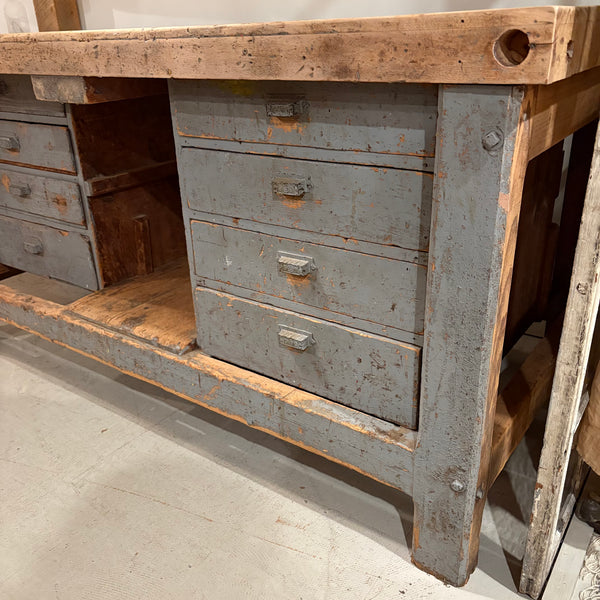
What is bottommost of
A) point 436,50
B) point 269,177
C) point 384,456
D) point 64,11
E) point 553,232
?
point 384,456

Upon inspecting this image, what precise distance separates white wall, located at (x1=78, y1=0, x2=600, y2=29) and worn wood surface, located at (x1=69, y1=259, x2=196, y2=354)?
3.34 ft

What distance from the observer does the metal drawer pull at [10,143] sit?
185cm

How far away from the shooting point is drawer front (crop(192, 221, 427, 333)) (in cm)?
112

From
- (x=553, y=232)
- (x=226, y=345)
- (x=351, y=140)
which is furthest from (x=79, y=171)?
(x=553, y=232)

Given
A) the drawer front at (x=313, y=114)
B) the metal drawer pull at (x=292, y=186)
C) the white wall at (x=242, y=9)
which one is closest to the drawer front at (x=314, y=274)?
the metal drawer pull at (x=292, y=186)

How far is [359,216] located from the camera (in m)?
1.11

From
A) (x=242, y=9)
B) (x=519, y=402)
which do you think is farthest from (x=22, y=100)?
(x=519, y=402)

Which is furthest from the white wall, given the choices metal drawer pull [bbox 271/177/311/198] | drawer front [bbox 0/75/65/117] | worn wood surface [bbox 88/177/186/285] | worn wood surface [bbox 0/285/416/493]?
worn wood surface [bbox 0/285/416/493]

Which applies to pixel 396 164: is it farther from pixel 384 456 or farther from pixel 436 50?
pixel 384 456

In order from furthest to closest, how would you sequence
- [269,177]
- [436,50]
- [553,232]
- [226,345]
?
[553,232]
[226,345]
[269,177]
[436,50]

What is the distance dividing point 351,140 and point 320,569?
3.01 ft

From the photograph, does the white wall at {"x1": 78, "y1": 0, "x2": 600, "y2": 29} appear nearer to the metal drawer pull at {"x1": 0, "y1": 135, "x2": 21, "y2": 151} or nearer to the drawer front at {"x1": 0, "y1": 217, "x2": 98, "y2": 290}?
the metal drawer pull at {"x1": 0, "y1": 135, "x2": 21, "y2": 151}

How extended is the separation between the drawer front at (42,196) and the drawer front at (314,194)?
0.58 metres

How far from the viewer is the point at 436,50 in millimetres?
858
